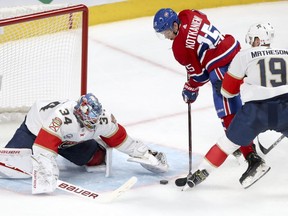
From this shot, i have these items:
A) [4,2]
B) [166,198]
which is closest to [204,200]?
[166,198]

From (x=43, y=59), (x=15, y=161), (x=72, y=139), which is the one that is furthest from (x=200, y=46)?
(x=43, y=59)

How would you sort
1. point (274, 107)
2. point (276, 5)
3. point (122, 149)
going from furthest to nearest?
1. point (276, 5)
2. point (122, 149)
3. point (274, 107)

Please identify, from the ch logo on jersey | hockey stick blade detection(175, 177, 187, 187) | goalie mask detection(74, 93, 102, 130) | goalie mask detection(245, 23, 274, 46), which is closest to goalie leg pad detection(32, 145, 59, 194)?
the ch logo on jersey

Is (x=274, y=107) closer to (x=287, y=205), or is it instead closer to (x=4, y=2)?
(x=287, y=205)

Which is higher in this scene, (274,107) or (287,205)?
(274,107)

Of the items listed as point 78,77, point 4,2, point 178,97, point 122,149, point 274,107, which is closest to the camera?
point 274,107

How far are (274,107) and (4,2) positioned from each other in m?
2.69

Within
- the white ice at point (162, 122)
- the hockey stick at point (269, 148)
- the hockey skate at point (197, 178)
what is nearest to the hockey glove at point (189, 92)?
the white ice at point (162, 122)

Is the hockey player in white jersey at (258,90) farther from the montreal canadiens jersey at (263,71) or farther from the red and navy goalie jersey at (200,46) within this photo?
the red and navy goalie jersey at (200,46)

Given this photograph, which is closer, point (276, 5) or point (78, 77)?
point (78, 77)

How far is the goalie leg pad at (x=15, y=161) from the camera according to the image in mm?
4492

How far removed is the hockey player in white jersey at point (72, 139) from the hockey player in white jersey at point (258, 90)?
0.49 meters

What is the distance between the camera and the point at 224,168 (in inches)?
187

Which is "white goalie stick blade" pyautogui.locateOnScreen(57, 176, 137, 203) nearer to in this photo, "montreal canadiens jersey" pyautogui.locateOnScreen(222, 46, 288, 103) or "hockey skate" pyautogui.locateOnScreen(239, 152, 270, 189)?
"hockey skate" pyautogui.locateOnScreen(239, 152, 270, 189)
